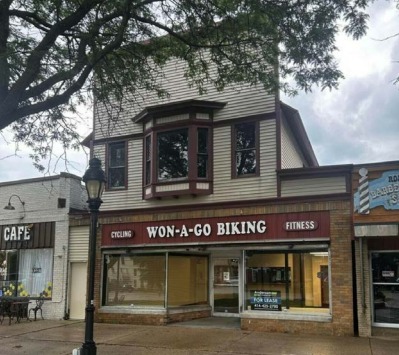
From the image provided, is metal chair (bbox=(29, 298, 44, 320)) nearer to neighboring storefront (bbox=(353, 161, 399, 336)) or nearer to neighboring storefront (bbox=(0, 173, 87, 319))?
neighboring storefront (bbox=(0, 173, 87, 319))

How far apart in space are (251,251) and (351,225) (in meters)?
3.11

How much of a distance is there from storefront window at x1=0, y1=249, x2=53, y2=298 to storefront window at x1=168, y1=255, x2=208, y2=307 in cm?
504

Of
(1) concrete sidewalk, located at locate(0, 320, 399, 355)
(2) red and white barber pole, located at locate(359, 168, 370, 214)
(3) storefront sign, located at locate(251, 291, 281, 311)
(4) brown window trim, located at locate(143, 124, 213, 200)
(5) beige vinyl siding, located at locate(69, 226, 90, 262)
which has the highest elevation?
(4) brown window trim, located at locate(143, 124, 213, 200)

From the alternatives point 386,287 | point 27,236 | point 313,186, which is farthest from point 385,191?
point 27,236

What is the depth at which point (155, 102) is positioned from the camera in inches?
690

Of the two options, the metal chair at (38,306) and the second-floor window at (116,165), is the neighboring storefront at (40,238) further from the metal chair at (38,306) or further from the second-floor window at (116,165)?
the second-floor window at (116,165)

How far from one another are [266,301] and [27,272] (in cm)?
965

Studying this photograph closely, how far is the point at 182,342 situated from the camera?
1278 centimetres

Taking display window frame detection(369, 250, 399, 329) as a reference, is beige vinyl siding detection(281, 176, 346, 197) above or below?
above

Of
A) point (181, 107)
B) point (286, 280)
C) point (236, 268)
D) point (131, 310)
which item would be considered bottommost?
point (131, 310)

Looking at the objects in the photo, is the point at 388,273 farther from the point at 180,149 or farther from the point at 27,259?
the point at 27,259

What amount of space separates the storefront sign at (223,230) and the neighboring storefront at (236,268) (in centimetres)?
3

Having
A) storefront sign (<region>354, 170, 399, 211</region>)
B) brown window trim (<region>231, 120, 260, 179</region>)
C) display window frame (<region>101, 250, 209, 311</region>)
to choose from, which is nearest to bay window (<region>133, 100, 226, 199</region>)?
brown window trim (<region>231, 120, 260, 179</region>)

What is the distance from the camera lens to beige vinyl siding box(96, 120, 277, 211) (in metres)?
15.3
